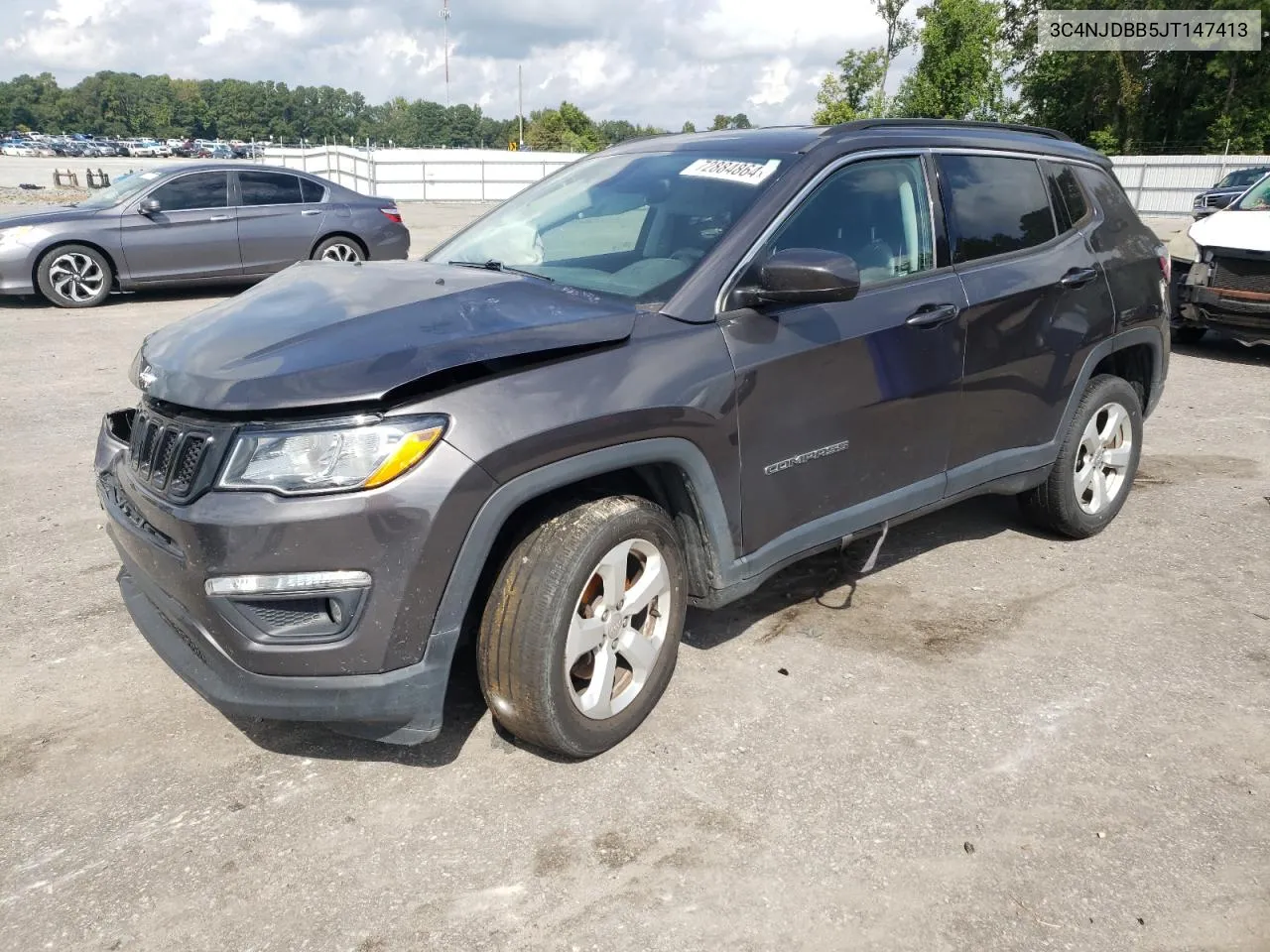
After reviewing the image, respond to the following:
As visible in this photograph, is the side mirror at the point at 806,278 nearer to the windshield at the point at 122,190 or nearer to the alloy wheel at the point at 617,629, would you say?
the alloy wheel at the point at 617,629

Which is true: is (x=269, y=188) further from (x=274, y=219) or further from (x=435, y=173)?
(x=435, y=173)

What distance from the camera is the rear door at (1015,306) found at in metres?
3.97

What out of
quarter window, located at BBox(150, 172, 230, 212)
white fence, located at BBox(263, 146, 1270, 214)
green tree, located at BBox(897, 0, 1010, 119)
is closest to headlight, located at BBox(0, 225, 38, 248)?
quarter window, located at BBox(150, 172, 230, 212)

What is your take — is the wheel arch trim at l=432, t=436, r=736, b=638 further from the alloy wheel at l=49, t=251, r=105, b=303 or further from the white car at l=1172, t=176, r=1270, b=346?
the alloy wheel at l=49, t=251, r=105, b=303

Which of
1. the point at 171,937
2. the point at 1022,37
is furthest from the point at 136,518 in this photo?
the point at 1022,37

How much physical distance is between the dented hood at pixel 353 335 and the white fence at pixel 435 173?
30.9 metres

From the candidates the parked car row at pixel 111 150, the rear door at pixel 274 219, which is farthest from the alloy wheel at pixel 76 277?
the parked car row at pixel 111 150

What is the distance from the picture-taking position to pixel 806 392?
3.31 metres

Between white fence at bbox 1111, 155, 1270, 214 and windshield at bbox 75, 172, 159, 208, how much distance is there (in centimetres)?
2888

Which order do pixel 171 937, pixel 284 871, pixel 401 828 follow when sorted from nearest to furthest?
pixel 171 937, pixel 284 871, pixel 401 828

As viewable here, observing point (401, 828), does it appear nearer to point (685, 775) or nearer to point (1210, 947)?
point (685, 775)

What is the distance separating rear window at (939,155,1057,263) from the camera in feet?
13.1

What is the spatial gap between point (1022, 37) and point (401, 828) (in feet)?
187

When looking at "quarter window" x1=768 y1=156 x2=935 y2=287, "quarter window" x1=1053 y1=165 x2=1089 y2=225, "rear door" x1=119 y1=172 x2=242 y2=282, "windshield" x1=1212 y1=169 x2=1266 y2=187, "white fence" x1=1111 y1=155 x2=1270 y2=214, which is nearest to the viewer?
"quarter window" x1=768 y1=156 x2=935 y2=287
